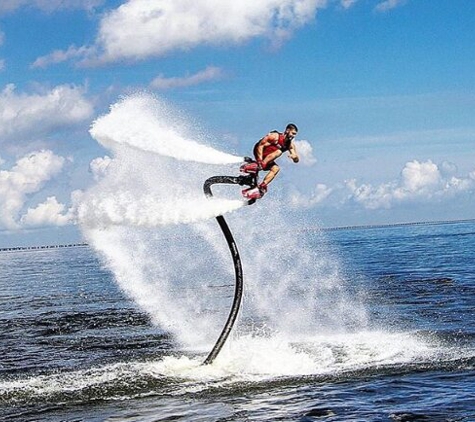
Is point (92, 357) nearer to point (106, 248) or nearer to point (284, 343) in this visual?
point (106, 248)

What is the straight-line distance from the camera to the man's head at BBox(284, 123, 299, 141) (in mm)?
20453

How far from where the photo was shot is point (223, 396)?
19250 millimetres

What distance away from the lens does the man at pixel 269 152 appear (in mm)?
20500

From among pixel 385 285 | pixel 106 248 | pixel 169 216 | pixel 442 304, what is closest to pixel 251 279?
pixel 385 285

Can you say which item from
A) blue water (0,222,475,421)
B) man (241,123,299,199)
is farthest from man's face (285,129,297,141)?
blue water (0,222,475,421)

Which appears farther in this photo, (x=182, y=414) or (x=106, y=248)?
(x=106, y=248)

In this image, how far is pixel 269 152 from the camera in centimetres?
2061

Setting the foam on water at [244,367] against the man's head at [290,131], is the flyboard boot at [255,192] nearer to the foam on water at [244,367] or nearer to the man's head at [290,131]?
the man's head at [290,131]

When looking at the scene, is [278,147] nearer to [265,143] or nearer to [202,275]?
[265,143]

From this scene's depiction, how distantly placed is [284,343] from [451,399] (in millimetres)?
10241

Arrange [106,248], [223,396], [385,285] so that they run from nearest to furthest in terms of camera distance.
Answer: [223,396]
[106,248]
[385,285]

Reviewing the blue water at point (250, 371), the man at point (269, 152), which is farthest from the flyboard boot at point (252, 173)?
the blue water at point (250, 371)

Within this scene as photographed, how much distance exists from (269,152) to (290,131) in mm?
811

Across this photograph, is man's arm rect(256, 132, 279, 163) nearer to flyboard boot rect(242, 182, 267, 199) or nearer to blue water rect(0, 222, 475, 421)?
flyboard boot rect(242, 182, 267, 199)
